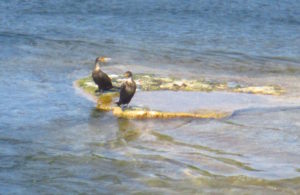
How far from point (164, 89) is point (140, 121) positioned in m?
2.61

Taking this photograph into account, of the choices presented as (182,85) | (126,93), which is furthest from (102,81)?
(182,85)

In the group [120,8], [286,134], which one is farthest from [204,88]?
[120,8]

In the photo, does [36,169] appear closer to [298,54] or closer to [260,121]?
[260,121]

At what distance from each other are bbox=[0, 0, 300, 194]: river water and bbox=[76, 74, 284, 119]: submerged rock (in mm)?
257

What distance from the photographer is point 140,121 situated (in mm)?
12969

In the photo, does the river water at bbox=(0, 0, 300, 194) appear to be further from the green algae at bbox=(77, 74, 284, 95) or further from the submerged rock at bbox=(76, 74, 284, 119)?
the green algae at bbox=(77, 74, 284, 95)

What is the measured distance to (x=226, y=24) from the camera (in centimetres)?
2828

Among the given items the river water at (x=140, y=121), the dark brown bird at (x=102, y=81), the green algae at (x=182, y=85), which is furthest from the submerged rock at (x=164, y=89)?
the river water at (x=140, y=121)

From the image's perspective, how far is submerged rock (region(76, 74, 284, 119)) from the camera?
1317cm

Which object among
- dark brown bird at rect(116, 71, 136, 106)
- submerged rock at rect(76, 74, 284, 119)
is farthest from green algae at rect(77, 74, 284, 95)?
dark brown bird at rect(116, 71, 136, 106)

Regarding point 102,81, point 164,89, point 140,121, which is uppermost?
point 102,81

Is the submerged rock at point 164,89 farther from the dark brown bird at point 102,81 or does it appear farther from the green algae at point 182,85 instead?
the dark brown bird at point 102,81

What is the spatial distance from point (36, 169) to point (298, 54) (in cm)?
1411

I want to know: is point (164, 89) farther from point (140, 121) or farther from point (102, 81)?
point (140, 121)
